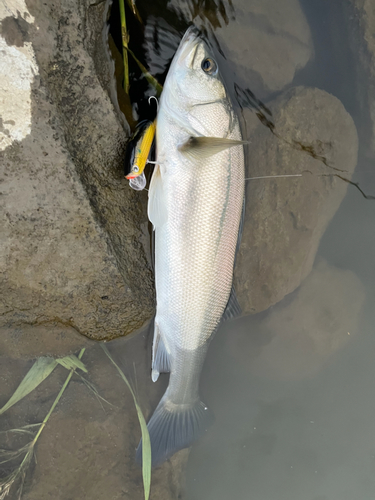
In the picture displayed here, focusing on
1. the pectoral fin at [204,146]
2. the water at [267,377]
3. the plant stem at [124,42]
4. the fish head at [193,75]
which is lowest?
the water at [267,377]

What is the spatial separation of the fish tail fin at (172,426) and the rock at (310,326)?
668 millimetres

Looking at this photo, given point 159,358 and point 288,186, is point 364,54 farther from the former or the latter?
point 159,358

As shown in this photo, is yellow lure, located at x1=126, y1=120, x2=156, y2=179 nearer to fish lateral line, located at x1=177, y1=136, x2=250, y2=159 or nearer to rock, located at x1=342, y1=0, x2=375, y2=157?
fish lateral line, located at x1=177, y1=136, x2=250, y2=159

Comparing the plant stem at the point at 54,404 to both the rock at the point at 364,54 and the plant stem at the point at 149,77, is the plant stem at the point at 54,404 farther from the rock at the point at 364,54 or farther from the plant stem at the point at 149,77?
the rock at the point at 364,54

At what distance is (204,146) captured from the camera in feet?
5.77

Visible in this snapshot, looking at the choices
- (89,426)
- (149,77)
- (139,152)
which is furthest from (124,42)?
(89,426)

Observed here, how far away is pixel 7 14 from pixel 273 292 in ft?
7.20

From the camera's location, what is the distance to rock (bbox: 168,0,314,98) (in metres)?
2.21

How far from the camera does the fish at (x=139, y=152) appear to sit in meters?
1.79

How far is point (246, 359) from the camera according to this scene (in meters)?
2.70

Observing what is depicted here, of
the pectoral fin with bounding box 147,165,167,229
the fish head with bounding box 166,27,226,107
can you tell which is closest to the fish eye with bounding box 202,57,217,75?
the fish head with bounding box 166,27,226,107

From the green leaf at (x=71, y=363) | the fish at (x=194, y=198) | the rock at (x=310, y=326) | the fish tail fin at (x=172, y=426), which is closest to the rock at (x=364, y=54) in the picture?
the rock at (x=310, y=326)

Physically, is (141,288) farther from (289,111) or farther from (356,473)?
(356,473)

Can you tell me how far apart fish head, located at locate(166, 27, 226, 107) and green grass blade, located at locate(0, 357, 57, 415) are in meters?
1.83
